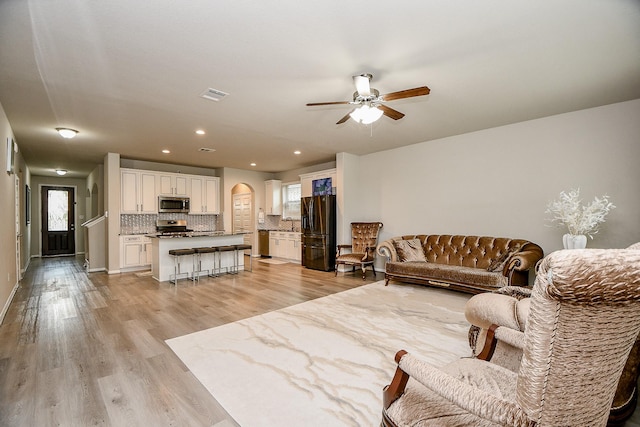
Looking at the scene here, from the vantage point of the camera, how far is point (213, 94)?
3385mm

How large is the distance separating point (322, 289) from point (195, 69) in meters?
3.66

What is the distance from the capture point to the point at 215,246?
620 centimetres

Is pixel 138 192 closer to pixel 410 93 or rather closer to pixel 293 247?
pixel 293 247

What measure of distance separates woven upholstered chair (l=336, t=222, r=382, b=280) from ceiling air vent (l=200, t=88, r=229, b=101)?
3838mm

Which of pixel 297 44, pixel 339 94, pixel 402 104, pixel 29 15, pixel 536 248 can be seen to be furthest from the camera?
pixel 536 248

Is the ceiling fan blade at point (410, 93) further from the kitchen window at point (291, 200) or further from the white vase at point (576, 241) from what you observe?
the kitchen window at point (291, 200)

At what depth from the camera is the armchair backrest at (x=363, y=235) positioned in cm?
625

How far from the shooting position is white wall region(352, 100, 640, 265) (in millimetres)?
3783

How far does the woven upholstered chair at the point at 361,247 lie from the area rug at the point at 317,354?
5.67 ft

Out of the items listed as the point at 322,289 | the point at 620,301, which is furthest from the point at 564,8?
the point at 322,289

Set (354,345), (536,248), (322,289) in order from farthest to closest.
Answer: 1. (322,289)
2. (536,248)
3. (354,345)

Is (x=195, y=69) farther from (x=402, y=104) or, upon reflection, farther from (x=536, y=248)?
(x=536, y=248)

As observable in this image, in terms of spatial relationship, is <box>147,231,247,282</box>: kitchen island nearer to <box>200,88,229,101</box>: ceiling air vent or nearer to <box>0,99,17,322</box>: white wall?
<box>0,99,17,322</box>: white wall

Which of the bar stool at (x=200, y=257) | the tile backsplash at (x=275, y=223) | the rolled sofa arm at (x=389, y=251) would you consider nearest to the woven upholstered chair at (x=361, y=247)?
the rolled sofa arm at (x=389, y=251)
